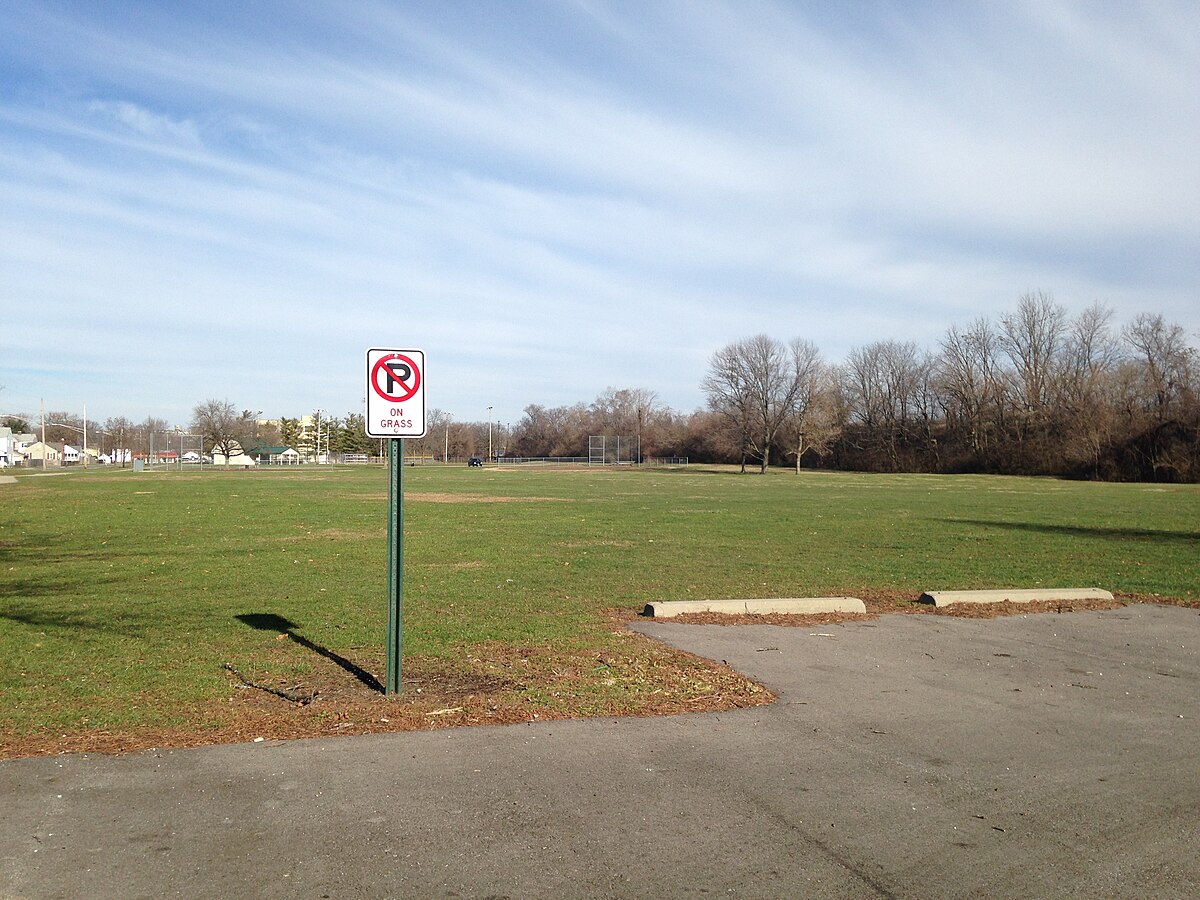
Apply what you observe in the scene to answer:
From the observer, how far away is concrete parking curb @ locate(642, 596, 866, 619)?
10.9 meters

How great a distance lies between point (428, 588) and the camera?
43.2 feet

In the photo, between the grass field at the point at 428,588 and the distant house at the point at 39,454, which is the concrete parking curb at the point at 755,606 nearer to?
the grass field at the point at 428,588

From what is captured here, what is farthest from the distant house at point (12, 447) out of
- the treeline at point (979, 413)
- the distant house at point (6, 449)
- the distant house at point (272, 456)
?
the treeline at point (979, 413)

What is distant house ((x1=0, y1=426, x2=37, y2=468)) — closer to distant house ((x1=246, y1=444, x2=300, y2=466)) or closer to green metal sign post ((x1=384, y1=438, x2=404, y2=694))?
distant house ((x1=246, y1=444, x2=300, y2=466))

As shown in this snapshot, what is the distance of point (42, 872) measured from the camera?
4.11 metres

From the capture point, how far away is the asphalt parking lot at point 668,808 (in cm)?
416

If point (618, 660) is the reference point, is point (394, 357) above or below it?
above

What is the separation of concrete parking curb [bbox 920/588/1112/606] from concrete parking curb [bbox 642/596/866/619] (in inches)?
50.1

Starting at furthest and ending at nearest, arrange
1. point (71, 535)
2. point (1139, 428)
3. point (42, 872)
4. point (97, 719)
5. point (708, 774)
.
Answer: point (1139, 428)
point (71, 535)
point (97, 719)
point (708, 774)
point (42, 872)

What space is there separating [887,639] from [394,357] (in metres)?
5.96

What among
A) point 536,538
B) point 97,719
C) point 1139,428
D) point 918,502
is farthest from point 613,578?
point 1139,428

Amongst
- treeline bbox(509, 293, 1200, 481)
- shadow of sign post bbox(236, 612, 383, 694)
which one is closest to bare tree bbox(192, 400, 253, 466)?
treeline bbox(509, 293, 1200, 481)

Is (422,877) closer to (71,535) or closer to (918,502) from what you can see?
(71,535)

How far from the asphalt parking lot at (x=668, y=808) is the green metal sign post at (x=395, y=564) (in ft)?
3.40
